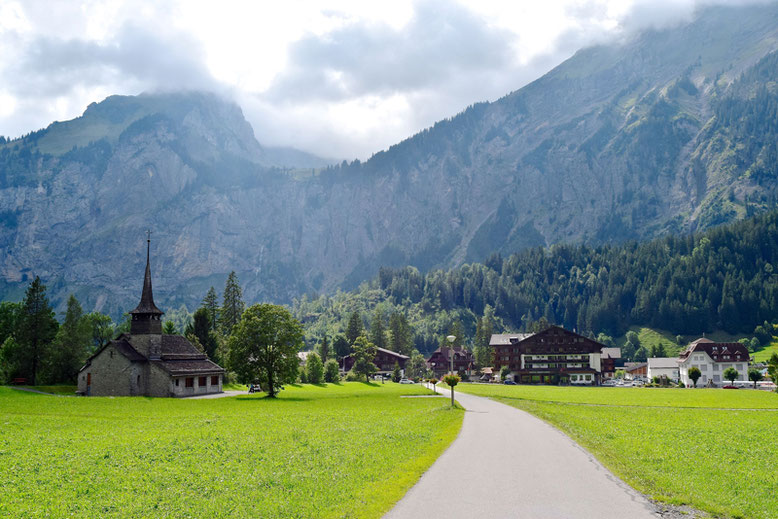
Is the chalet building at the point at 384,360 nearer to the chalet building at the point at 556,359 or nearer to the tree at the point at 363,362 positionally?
the chalet building at the point at 556,359

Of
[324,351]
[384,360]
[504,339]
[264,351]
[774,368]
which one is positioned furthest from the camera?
[384,360]

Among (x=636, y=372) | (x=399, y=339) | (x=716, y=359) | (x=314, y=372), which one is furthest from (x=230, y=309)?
(x=636, y=372)

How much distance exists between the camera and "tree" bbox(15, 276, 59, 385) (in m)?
82.6

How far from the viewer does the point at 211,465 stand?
22250 millimetres

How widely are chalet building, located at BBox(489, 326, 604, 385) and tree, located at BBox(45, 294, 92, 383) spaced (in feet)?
375

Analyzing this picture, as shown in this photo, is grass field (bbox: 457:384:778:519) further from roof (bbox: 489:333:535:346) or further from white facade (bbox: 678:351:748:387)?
roof (bbox: 489:333:535:346)

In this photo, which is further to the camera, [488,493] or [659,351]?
[659,351]

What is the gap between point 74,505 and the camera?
1633 centimetres

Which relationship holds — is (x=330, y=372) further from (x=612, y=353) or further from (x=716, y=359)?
(x=612, y=353)

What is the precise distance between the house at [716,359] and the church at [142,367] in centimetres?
13032

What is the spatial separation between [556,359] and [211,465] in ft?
489

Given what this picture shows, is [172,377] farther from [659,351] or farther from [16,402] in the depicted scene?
[659,351]

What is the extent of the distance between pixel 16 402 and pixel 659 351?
195477 millimetres

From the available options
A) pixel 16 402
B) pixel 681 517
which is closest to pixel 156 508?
pixel 681 517
